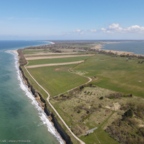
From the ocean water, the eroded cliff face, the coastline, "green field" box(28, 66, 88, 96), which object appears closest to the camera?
the ocean water

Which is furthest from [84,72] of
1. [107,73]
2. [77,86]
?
[77,86]

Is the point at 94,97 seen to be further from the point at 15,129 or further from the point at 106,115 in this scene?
the point at 15,129

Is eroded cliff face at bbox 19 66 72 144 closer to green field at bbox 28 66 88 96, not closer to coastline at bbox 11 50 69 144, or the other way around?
coastline at bbox 11 50 69 144

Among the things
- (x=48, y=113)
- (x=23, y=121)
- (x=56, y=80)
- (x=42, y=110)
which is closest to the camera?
(x=23, y=121)

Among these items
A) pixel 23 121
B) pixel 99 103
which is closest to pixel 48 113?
pixel 23 121

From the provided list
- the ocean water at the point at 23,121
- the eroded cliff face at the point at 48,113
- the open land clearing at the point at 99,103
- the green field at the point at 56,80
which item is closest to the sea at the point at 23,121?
the ocean water at the point at 23,121

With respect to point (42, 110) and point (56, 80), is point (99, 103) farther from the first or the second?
point (56, 80)

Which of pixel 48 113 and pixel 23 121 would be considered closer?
pixel 23 121

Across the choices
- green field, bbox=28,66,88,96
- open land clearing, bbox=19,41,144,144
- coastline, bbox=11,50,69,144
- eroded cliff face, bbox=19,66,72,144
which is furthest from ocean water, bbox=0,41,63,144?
green field, bbox=28,66,88,96
